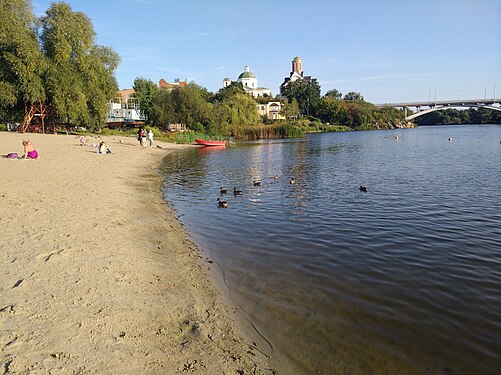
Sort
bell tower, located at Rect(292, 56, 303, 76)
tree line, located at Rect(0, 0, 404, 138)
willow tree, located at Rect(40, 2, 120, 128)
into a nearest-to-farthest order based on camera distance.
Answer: tree line, located at Rect(0, 0, 404, 138)
willow tree, located at Rect(40, 2, 120, 128)
bell tower, located at Rect(292, 56, 303, 76)

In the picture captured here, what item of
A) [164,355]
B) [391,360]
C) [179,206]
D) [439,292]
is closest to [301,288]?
[391,360]

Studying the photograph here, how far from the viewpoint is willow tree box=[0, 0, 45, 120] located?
39.6 m

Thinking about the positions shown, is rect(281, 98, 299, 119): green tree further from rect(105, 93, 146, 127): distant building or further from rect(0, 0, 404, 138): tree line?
rect(0, 0, 404, 138): tree line

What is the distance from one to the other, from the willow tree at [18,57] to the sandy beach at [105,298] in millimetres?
37456

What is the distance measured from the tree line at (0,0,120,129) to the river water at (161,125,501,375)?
36.6 m

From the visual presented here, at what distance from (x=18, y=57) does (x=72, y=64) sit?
759 centimetres

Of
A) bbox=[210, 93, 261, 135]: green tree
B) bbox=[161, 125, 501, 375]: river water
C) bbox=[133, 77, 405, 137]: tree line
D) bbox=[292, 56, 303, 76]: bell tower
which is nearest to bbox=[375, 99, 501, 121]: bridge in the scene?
bbox=[133, 77, 405, 137]: tree line

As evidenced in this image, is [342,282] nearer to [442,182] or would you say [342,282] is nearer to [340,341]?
[340,341]

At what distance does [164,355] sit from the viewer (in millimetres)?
4664

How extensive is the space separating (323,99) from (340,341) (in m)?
157

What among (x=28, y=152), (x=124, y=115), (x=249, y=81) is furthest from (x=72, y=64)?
(x=249, y=81)

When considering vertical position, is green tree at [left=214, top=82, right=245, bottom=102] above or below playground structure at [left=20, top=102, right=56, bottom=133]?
above

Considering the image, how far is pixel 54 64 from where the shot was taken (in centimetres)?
4484

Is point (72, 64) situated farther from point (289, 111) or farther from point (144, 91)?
point (289, 111)
